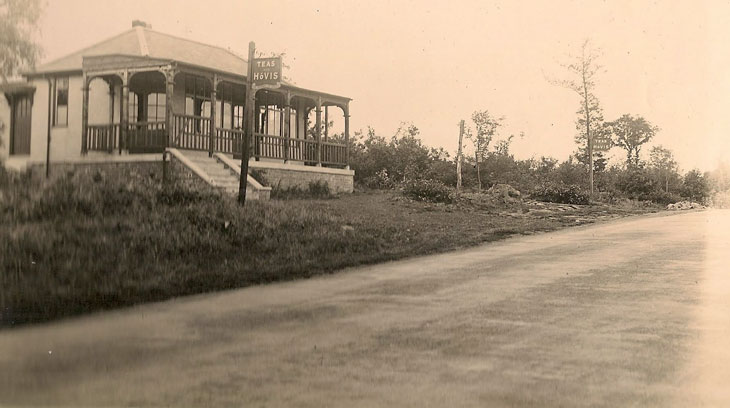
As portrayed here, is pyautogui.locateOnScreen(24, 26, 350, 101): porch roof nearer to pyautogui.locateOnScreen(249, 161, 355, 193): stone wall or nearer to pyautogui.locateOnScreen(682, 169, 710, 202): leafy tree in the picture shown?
pyautogui.locateOnScreen(249, 161, 355, 193): stone wall

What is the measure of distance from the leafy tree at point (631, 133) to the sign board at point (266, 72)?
36.3 meters

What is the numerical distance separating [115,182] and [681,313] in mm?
7350

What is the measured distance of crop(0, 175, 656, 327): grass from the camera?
19.5 ft

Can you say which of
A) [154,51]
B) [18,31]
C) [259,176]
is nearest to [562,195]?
[259,176]

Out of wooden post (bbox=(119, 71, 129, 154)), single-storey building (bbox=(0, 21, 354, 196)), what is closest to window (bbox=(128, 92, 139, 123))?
single-storey building (bbox=(0, 21, 354, 196))

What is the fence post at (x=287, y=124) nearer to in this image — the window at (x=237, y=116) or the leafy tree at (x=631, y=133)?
the window at (x=237, y=116)

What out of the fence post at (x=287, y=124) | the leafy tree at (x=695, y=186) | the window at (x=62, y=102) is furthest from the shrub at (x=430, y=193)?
the leafy tree at (x=695, y=186)

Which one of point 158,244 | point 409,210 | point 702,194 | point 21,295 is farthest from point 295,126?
point 702,194

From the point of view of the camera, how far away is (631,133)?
1714 inches

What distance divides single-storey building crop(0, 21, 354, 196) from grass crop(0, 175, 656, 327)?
310cm

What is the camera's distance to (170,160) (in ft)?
50.0

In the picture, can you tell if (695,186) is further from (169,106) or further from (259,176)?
(169,106)

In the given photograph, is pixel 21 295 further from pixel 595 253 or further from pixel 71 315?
pixel 595 253

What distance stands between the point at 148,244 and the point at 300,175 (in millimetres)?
12505
